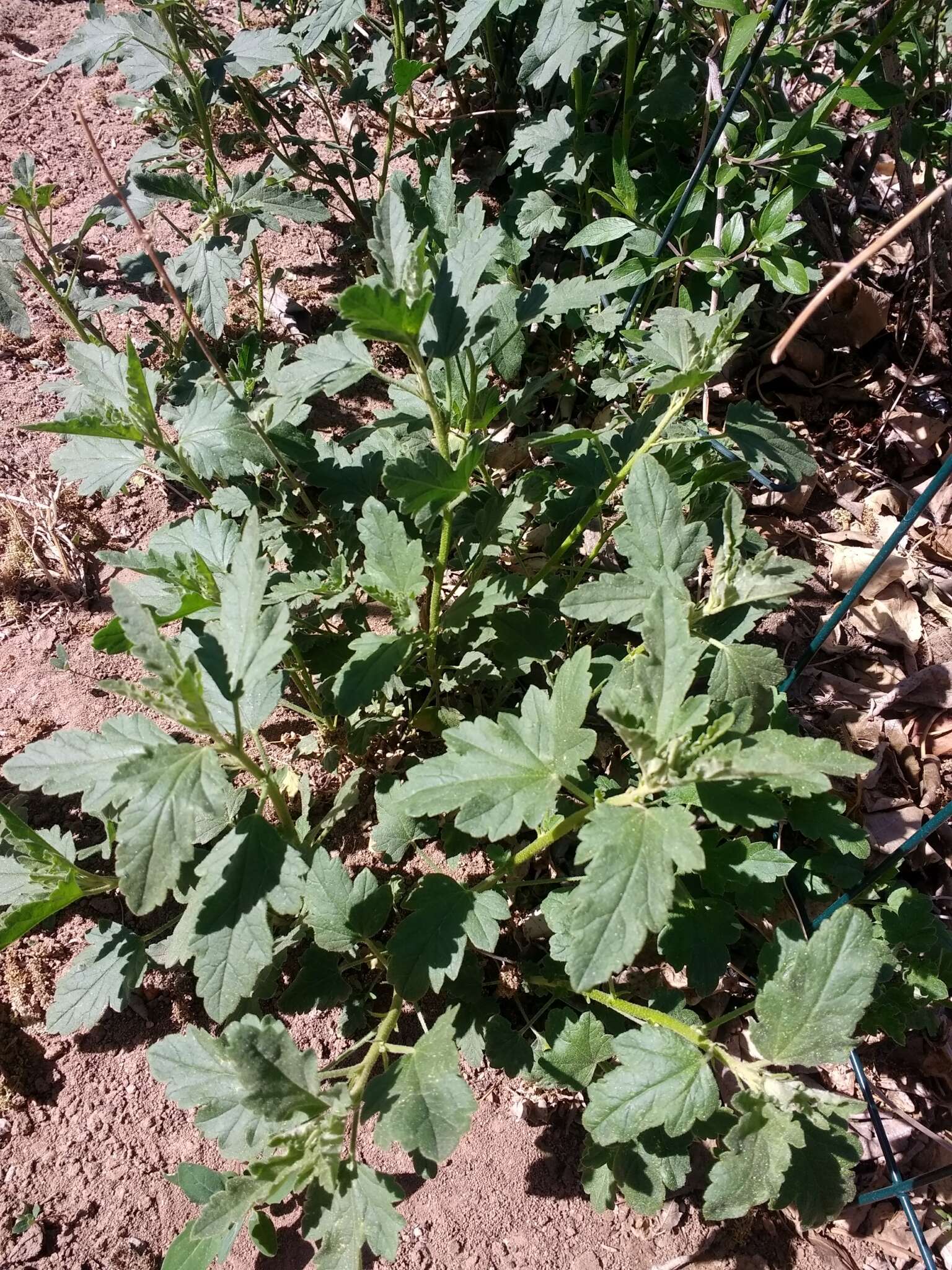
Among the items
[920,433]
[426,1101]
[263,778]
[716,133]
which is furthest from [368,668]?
[920,433]

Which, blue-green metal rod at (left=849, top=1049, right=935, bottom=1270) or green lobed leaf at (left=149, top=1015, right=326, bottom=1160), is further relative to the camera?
blue-green metal rod at (left=849, top=1049, right=935, bottom=1270)

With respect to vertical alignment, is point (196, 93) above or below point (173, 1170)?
above

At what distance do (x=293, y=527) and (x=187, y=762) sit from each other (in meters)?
1.31

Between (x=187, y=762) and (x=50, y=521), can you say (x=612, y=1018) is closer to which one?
(x=187, y=762)

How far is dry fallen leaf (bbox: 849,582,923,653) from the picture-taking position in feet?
10.4

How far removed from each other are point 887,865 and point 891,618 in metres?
1.26

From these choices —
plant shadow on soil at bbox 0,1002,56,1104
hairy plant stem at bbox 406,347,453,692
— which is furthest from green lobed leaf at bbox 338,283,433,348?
plant shadow on soil at bbox 0,1002,56,1104

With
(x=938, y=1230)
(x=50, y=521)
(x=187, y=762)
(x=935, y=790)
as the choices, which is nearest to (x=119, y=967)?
(x=187, y=762)

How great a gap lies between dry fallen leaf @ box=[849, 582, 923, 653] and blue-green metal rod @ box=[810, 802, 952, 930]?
3.01 feet

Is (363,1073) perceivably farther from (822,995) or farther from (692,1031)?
(822,995)

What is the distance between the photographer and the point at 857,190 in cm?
363

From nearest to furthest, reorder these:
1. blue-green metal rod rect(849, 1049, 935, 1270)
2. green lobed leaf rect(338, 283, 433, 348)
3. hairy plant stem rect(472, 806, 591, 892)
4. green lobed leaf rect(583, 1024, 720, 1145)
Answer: green lobed leaf rect(338, 283, 433, 348)
green lobed leaf rect(583, 1024, 720, 1145)
hairy plant stem rect(472, 806, 591, 892)
blue-green metal rod rect(849, 1049, 935, 1270)

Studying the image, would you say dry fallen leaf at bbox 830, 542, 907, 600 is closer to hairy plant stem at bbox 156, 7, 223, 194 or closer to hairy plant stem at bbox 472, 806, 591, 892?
hairy plant stem at bbox 472, 806, 591, 892

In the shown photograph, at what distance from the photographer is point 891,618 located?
3.18 m
